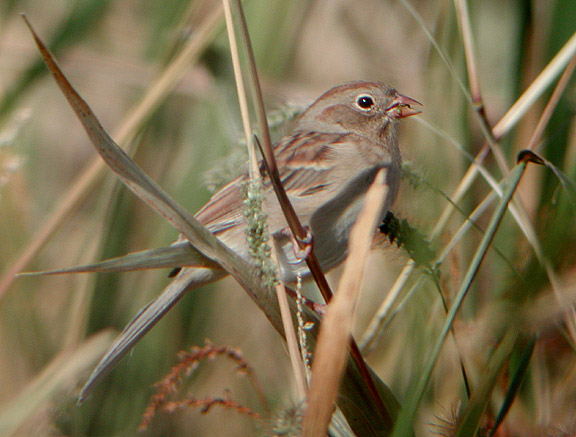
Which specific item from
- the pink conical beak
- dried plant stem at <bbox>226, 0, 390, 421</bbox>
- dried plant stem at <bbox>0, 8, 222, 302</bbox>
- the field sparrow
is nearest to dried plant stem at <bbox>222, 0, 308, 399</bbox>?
dried plant stem at <bbox>226, 0, 390, 421</bbox>

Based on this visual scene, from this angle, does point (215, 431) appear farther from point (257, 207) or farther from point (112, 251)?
point (257, 207)

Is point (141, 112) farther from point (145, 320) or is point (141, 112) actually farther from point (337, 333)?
point (337, 333)

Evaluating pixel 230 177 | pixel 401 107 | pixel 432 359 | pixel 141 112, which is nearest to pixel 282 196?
pixel 432 359

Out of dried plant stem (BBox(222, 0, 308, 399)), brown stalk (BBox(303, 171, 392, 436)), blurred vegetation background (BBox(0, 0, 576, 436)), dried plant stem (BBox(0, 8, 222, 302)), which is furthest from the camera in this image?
dried plant stem (BBox(0, 8, 222, 302))

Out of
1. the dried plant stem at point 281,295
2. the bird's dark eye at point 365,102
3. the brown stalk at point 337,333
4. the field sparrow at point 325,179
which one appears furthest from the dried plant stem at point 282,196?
the bird's dark eye at point 365,102

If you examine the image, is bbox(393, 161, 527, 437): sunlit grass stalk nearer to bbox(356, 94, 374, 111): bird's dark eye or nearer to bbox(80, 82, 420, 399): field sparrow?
bbox(80, 82, 420, 399): field sparrow

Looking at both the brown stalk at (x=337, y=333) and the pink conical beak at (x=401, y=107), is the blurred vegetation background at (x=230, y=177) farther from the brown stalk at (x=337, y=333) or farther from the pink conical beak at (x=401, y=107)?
the brown stalk at (x=337, y=333)

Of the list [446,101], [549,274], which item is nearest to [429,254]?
[549,274]
